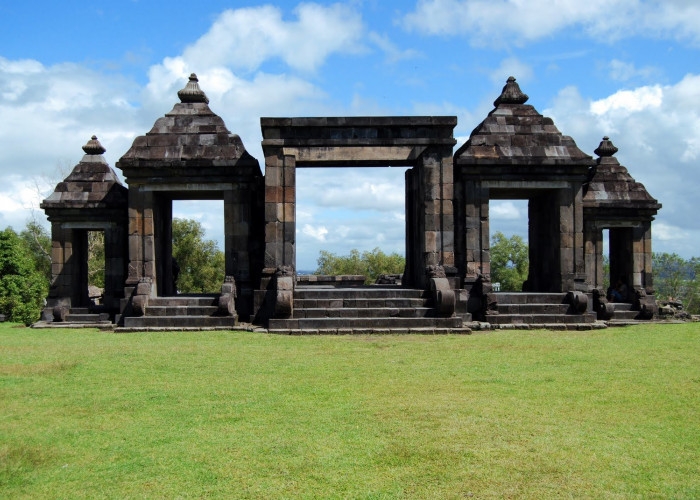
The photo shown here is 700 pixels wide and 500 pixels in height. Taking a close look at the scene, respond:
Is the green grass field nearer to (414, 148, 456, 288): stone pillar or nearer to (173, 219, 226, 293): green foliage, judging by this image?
(414, 148, 456, 288): stone pillar

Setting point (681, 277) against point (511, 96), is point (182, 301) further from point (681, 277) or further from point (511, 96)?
point (681, 277)

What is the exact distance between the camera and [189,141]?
683 inches

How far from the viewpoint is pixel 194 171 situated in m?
16.8

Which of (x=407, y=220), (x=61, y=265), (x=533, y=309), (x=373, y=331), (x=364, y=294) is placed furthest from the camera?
(x=61, y=265)

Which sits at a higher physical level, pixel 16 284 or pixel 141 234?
pixel 141 234

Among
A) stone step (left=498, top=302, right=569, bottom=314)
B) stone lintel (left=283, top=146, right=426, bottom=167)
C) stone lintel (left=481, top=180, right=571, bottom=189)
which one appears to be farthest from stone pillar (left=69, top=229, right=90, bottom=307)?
stone step (left=498, top=302, right=569, bottom=314)

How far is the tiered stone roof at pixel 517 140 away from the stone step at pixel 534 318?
14.0 feet

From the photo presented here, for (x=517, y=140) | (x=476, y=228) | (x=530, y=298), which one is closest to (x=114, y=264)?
(x=476, y=228)

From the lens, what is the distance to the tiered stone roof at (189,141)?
16.7m

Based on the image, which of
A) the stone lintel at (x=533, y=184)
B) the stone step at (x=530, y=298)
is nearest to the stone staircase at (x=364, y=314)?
the stone step at (x=530, y=298)

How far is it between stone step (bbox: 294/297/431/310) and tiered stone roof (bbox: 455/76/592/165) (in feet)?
15.0

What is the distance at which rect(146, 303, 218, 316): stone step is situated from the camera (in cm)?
1538

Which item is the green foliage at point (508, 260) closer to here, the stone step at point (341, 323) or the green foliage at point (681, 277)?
the green foliage at point (681, 277)

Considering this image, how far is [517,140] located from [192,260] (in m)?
37.0
